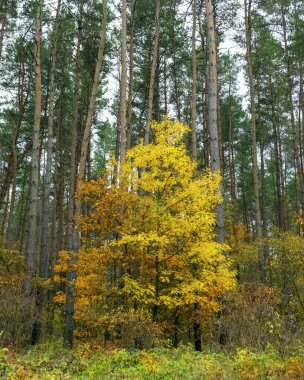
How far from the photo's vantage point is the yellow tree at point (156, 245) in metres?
9.53

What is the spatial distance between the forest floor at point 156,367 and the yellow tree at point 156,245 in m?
1.97

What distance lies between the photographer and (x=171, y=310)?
10922 mm

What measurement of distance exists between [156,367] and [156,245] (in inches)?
152

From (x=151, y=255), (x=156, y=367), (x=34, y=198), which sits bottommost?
(x=156, y=367)

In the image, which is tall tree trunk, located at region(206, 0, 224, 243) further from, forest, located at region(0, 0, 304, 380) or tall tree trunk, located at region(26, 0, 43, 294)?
tall tree trunk, located at region(26, 0, 43, 294)

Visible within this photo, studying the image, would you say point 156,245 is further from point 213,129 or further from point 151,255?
point 213,129

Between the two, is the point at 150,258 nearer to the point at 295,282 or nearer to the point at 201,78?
the point at 295,282

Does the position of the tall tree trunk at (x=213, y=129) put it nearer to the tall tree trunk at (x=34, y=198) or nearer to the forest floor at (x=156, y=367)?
the forest floor at (x=156, y=367)

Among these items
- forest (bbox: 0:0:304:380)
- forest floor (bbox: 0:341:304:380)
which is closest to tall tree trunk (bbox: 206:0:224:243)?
forest (bbox: 0:0:304:380)

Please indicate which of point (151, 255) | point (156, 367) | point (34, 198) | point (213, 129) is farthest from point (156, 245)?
point (34, 198)

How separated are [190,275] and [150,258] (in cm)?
113

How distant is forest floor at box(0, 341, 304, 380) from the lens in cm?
543

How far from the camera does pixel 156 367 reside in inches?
249

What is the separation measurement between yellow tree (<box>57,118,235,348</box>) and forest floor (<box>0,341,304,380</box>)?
197 cm
